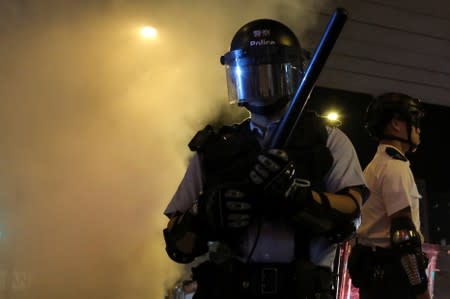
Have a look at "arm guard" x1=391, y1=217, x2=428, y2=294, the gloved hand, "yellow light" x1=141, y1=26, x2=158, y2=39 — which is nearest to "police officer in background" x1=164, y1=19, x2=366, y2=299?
the gloved hand

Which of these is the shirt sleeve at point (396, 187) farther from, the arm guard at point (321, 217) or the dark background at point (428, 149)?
the dark background at point (428, 149)

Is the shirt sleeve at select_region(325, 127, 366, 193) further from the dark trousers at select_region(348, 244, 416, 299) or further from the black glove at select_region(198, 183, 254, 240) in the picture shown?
the dark trousers at select_region(348, 244, 416, 299)

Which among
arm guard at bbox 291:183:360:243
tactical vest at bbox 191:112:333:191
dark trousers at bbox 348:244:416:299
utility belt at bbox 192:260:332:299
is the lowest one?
dark trousers at bbox 348:244:416:299

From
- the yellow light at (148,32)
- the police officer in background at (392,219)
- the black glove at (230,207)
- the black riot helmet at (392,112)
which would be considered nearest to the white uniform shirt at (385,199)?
the police officer in background at (392,219)

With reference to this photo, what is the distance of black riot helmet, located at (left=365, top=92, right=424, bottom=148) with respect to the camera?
10.7 ft

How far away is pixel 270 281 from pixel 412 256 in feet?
4.08

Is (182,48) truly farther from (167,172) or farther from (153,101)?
(167,172)

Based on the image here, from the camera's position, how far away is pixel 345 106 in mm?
9406

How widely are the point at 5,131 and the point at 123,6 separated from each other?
115cm

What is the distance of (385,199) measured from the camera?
293cm

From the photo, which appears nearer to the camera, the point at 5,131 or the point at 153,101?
the point at 5,131

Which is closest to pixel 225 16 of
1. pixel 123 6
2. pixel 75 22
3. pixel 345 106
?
pixel 123 6

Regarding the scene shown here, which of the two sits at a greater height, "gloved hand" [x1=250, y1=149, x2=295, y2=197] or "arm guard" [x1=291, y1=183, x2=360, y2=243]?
Answer: "gloved hand" [x1=250, y1=149, x2=295, y2=197]

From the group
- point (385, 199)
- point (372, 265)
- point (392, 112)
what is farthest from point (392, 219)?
point (392, 112)
